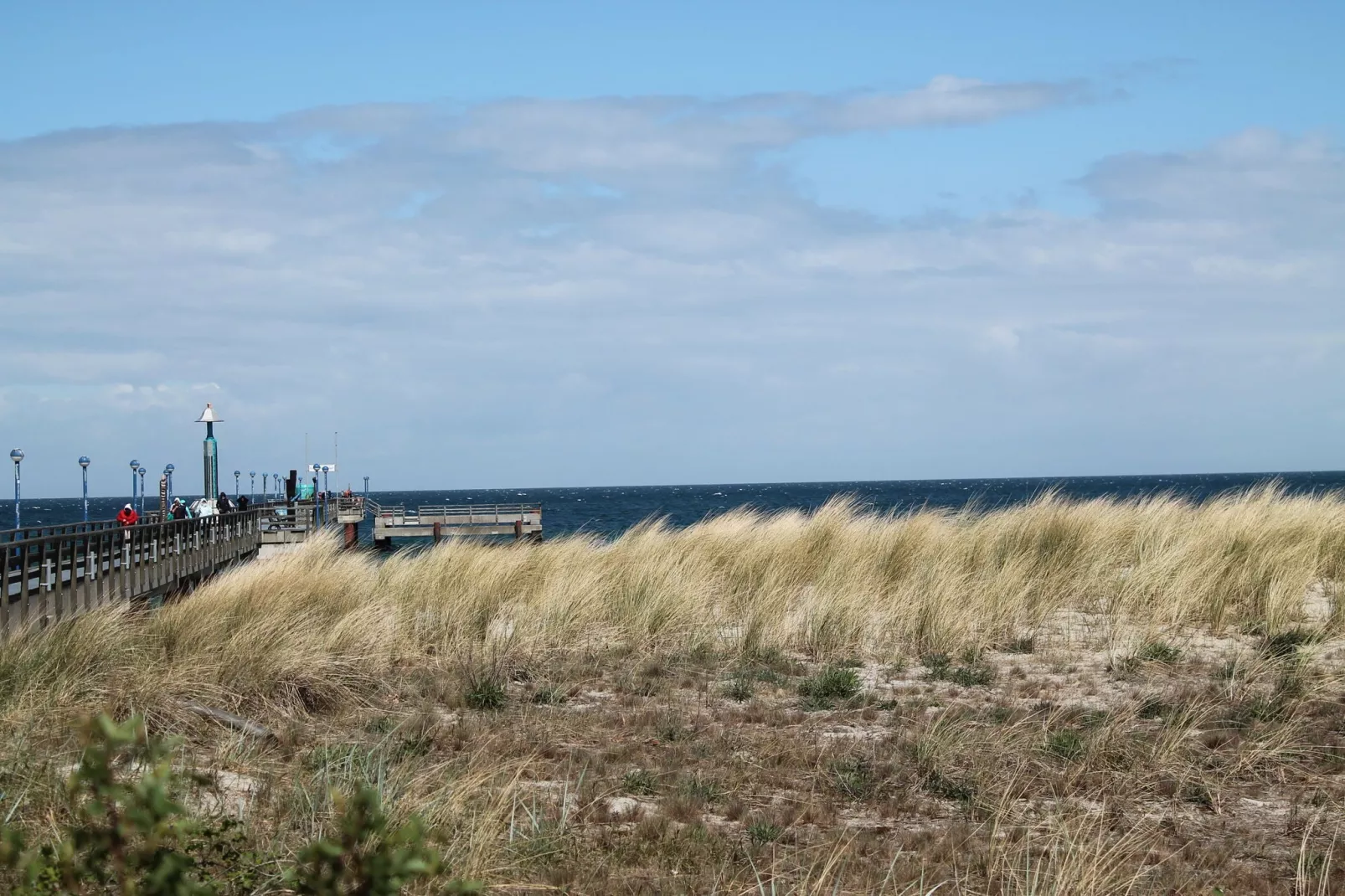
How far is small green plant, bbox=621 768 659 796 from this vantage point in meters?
6.66

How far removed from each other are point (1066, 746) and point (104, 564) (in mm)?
18184

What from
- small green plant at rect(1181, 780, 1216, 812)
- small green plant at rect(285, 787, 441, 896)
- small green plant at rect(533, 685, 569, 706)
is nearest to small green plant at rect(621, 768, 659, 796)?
small green plant at rect(533, 685, 569, 706)

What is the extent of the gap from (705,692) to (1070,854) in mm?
4736

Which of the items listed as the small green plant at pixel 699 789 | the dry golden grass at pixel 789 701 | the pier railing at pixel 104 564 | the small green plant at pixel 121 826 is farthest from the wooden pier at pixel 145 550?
the small green plant at pixel 121 826

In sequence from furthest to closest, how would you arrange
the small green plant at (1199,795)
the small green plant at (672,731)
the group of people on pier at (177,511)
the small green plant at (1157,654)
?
the group of people on pier at (177,511) < the small green plant at (1157,654) < the small green plant at (672,731) < the small green plant at (1199,795)

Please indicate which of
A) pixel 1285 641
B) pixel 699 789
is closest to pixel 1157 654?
pixel 1285 641

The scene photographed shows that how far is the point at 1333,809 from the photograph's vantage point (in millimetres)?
6270

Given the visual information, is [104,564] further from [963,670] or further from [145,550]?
[963,670]

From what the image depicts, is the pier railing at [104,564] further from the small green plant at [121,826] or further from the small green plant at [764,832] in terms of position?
the small green plant at [121,826]

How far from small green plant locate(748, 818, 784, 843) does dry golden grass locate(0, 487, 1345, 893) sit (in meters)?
0.02

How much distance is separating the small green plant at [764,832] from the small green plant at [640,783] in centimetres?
80

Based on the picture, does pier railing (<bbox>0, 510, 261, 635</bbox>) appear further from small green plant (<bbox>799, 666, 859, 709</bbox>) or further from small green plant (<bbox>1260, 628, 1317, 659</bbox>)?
small green plant (<bbox>1260, 628, 1317, 659</bbox>)

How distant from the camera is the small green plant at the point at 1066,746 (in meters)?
7.11

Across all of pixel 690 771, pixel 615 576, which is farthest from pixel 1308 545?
pixel 690 771
